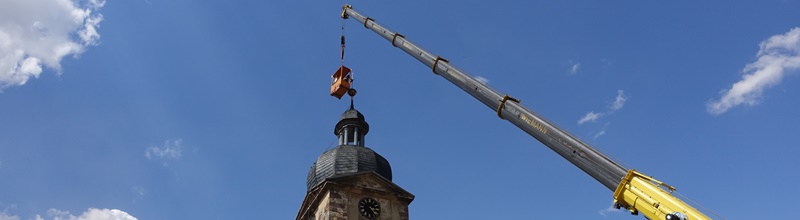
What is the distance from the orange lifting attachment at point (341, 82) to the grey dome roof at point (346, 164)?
301 cm

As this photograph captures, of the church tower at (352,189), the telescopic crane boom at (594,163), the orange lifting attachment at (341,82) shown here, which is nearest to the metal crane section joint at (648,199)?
the telescopic crane boom at (594,163)

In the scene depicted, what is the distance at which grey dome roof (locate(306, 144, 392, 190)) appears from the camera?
33.5 m

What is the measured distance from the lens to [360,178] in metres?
32.9

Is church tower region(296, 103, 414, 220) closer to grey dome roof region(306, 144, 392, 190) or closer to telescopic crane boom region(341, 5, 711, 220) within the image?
grey dome roof region(306, 144, 392, 190)

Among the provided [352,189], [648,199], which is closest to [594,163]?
[648,199]

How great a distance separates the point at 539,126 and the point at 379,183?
16.5m

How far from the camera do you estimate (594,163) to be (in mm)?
15773

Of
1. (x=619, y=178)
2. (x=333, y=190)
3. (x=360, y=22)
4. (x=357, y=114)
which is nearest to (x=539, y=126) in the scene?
(x=619, y=178)

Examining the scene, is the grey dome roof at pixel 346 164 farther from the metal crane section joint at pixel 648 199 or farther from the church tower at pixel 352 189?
the metal crane section joint at pixel 648 199

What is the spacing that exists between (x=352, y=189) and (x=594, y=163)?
59.2ft

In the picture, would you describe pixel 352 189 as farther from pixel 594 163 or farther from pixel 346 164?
pixel 594 163

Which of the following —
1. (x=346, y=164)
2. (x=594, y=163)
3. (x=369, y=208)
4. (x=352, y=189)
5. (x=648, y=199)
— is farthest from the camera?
(x=346, y=164)

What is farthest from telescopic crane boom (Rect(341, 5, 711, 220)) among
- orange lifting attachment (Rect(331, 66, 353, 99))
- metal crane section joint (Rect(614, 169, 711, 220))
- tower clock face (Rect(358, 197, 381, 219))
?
tower clock face (Rect(358, 197, 381, 219))

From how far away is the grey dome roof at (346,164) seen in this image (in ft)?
110
